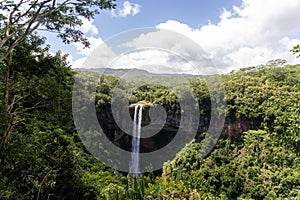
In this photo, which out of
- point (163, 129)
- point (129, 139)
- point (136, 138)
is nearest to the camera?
point (136, 138)

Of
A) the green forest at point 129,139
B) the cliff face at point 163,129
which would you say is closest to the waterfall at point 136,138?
the cliff face at point 163,129

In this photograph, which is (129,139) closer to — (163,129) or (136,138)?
(136,138)

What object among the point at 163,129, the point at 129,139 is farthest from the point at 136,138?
the point at 163,129

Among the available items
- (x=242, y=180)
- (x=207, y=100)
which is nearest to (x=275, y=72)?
(x=207, y=100)

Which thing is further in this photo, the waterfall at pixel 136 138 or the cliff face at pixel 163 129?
the cliff face at pixel 163 129

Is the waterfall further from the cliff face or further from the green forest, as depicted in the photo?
the green forest

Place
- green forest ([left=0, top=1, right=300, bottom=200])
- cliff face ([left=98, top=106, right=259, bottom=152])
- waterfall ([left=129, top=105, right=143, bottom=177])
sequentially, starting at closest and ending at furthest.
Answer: green forest ([left=0, top=1, right=300, bottom=200]), waterfall ([left=129, top=105, right=143, bottom=177]), cliff face ([left=98, top=106, right=259, bottom=152])

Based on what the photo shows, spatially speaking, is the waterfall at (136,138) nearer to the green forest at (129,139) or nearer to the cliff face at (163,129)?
the cliff face at (163,129)

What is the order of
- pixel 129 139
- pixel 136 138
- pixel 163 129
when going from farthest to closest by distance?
pixel 163 129 → pixel 129 139 → pixel 136 138

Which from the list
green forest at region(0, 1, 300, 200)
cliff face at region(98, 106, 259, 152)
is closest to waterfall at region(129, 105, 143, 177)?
cliff face at region(98, 106, 259, 152)
